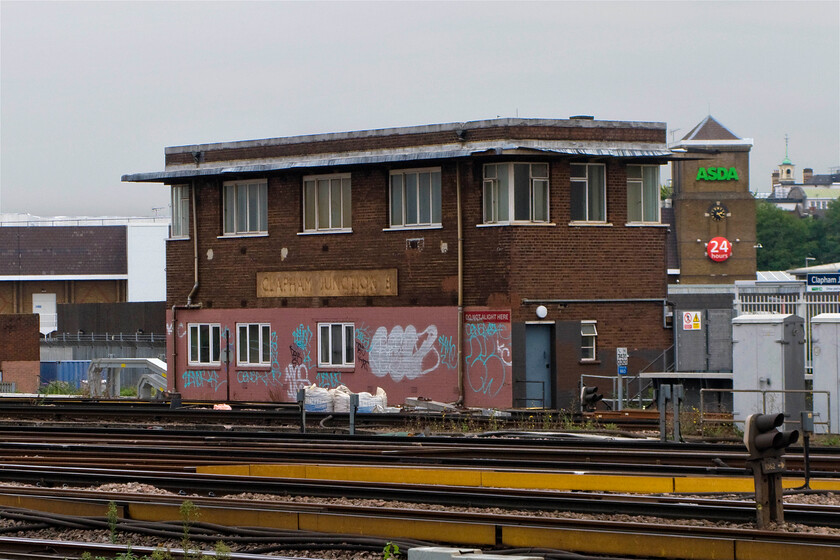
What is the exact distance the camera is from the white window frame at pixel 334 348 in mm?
30188

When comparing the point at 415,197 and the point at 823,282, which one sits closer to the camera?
the point at 823,282

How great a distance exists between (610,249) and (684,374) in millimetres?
3866

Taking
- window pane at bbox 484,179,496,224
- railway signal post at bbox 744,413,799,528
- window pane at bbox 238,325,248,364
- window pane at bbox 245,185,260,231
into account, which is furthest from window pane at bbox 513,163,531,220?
railway signal post at bbox 744,413,799,528

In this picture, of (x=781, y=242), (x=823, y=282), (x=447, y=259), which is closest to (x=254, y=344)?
(x=447, y=259)

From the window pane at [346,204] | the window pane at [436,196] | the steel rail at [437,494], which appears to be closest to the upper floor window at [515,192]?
the window pane at [436,196]

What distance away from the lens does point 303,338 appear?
30.9 m

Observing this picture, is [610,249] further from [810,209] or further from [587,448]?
[810,209]

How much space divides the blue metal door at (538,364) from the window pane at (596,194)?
3.07 metres

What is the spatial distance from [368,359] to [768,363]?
40.7ft

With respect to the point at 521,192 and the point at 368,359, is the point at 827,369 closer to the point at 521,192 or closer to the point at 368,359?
the point at 521,192

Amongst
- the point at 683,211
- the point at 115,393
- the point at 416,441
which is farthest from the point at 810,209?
the point at 416,441

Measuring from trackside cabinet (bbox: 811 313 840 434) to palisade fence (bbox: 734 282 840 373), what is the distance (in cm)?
568

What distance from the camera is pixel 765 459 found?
33.5 ft

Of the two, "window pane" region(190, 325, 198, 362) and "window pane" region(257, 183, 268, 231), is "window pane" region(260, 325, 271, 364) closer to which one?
"window pane" region(190, 325, 198, 362)
